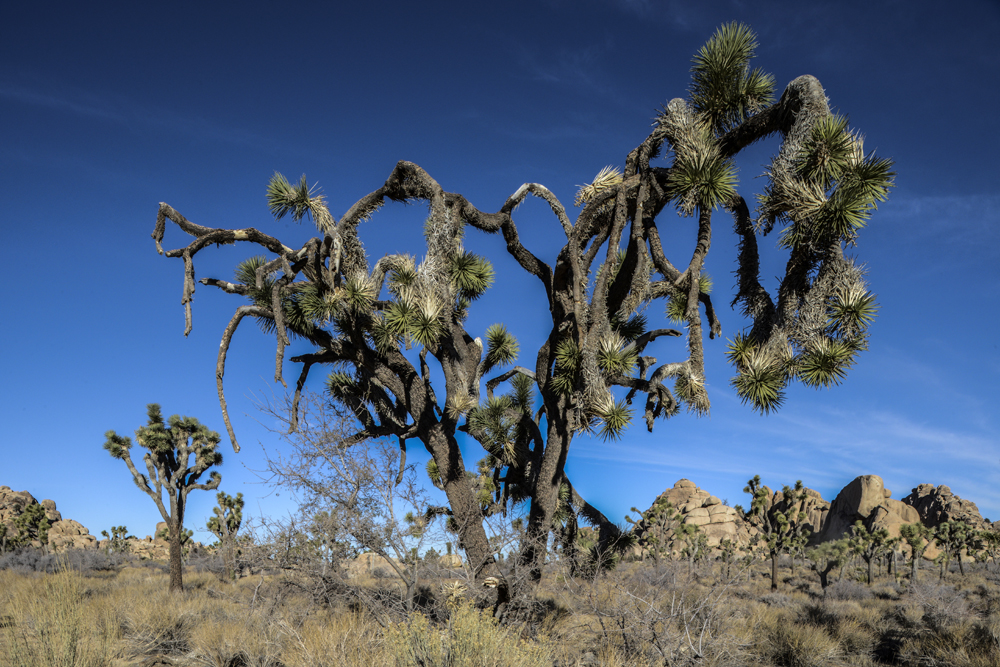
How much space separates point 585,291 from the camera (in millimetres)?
9078

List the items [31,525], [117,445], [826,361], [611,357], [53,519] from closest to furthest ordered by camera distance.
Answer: [826,361]
[611,357]
[117,445]
[31,525]
[53,519]

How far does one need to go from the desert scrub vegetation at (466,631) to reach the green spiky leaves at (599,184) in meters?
5.55

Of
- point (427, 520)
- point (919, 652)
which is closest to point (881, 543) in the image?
point (919, 652)

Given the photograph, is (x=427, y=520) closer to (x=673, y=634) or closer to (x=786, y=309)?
(x=673, y=634)

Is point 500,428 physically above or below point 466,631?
above

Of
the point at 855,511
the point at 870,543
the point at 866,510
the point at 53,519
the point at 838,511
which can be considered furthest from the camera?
the point at 838,511

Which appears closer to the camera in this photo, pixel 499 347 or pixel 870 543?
pixel 499 347

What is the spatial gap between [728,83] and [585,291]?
3401 millimetres

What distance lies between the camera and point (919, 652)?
28.5ft

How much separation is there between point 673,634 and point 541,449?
3.95m

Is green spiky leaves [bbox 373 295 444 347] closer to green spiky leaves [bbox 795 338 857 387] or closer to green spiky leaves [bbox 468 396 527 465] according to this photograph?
green spiky leaves [bbox 468 396 527 465]

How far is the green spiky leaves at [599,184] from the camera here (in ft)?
29.7

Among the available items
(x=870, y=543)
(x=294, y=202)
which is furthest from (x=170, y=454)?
(x=870, y=543)

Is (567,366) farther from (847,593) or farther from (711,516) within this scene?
(711,516)
